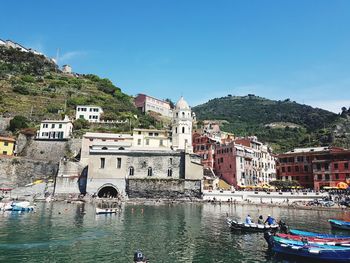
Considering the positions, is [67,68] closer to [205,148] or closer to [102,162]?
[205,148]

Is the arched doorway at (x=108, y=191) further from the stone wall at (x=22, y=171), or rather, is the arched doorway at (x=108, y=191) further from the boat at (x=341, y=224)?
the boat at (x=341, y=224)

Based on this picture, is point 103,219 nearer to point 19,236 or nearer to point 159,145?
point 19,236

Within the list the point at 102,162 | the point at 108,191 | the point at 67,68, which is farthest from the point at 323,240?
the point at 67,68

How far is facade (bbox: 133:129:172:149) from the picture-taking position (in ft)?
224

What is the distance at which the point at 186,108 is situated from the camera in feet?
226

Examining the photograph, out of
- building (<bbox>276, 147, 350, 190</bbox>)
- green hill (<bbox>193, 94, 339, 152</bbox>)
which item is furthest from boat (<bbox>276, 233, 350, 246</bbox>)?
green hill (<bbox>193, 94, 339, 152</bbox>)

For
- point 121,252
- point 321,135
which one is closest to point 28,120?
point 121,252

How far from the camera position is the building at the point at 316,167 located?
62.4 m

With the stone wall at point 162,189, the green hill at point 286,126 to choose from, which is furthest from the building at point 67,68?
the stone wall at point 162,189

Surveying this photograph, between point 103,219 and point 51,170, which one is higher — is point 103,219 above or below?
below

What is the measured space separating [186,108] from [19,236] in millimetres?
49266

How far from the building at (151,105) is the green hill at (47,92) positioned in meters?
3.42

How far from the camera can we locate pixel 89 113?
3189 inches

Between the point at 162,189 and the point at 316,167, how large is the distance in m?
34.5
